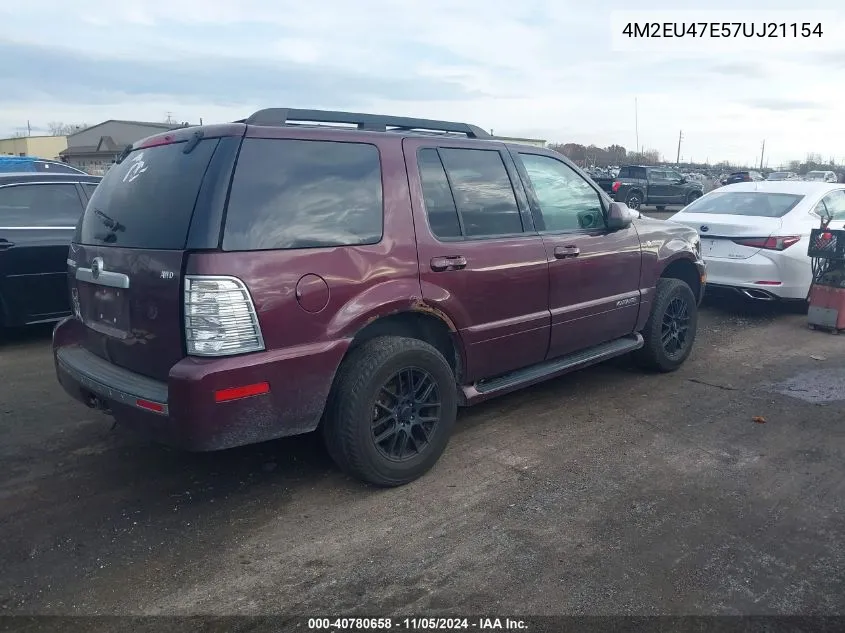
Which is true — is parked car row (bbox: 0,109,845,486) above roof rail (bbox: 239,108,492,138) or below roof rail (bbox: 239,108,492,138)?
below

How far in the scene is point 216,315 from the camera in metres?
2.97

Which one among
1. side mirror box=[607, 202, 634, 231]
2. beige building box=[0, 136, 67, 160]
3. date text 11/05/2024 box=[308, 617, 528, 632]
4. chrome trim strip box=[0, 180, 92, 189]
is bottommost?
date text 11/05/2024 box=[308, 617, 528, 632]

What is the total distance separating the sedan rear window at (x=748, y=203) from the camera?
26.2 feet

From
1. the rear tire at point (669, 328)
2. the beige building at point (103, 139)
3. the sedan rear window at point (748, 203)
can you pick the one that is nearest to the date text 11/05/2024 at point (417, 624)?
the rear tire at point (669, 328)

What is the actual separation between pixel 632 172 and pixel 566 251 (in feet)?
82.5

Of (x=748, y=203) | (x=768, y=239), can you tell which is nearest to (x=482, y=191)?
(x=768, y=239)

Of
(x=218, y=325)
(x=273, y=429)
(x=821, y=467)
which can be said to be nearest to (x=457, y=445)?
(x=273, y=429)

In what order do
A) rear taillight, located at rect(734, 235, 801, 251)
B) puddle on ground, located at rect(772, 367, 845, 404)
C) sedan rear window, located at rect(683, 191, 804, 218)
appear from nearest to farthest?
1. puddle on ground, located at rect(772, 367, 845, 404)
2. rear taillight, located at rect(734, 235, 801, 251)
3. sedan rear window, located at rect(683, 191, 804, 218)

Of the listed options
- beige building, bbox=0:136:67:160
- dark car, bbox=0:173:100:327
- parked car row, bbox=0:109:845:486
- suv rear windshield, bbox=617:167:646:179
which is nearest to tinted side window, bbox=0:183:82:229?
dark car, bbox=0:173:100:327

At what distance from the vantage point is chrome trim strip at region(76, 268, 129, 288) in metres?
3.29

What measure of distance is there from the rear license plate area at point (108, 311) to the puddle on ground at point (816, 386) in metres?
4.74

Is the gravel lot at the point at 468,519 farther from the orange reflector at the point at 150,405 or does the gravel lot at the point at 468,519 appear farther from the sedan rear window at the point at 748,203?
the sedan rear window at the point at 748,203

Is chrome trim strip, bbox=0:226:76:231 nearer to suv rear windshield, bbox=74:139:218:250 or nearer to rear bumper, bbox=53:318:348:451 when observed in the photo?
suv rear windshield, bbox=74:139:218:250

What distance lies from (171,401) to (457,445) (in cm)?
189
